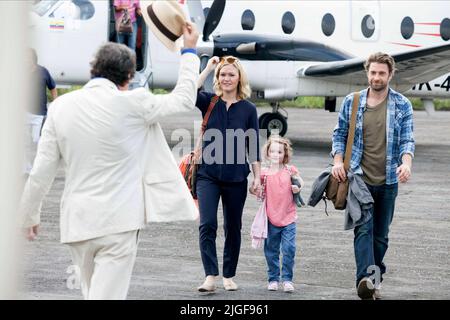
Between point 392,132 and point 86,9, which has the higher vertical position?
point 86,9

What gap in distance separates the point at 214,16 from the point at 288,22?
2.58 m

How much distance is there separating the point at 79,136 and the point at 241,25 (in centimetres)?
1577

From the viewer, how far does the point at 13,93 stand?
2.06 m

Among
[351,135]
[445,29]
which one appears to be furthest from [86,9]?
[351,135]

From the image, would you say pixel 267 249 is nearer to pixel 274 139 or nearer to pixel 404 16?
pixel 274 139

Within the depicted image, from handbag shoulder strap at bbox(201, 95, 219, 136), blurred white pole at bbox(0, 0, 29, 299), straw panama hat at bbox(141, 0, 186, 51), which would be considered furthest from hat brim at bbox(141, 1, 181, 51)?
blurred white pole at bbox(0, 0, 29, 299)

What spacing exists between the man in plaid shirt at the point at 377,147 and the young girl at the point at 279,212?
582mm

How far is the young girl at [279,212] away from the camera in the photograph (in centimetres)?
Answer: 763

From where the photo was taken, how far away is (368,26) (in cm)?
2077

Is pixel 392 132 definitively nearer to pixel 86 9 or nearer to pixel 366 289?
pixel 366 289

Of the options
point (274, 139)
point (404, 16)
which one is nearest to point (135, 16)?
point (404, 16)

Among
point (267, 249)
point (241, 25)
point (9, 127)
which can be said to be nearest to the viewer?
point (9, 127)

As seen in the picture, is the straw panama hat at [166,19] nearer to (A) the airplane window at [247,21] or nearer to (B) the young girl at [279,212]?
(B) the young girl at [279,212]

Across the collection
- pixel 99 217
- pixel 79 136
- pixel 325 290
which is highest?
pixel 79 136
